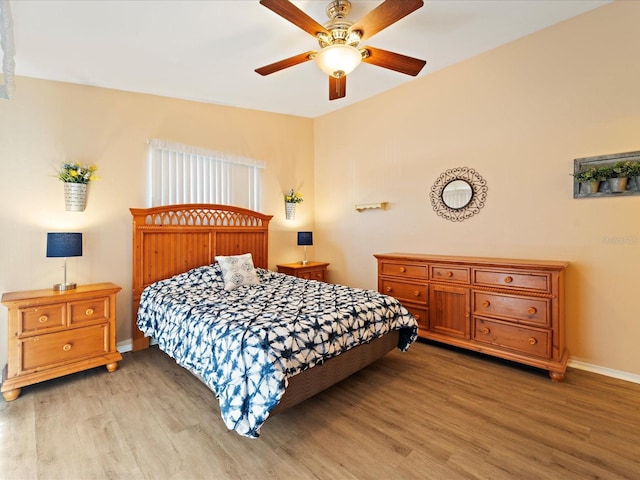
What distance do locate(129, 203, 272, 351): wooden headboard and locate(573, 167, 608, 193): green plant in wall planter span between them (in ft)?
12.0

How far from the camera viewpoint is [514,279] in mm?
2846

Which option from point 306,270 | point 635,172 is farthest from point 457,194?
point 306,270

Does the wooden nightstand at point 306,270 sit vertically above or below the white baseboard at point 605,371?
above

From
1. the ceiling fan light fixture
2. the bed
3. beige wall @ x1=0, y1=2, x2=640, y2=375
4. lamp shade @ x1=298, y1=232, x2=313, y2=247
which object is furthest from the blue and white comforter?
the ceiling fan light fixture

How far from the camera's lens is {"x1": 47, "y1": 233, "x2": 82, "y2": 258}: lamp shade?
2.76 metres

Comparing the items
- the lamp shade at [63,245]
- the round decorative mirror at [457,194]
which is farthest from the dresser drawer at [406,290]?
the lamp shade at [63,245]

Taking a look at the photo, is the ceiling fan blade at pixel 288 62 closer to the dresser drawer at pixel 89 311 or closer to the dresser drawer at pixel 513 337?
the dresser drawer at pixel 89 311

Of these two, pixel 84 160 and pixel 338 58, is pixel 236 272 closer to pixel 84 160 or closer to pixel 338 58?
pixel 84 160

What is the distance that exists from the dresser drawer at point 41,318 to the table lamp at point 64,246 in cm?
29

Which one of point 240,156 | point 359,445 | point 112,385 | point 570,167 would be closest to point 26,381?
point 112,385

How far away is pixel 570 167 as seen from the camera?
114 inches

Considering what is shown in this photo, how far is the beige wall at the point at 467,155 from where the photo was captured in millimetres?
2701

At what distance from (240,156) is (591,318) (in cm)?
435

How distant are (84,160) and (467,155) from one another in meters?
4.15
